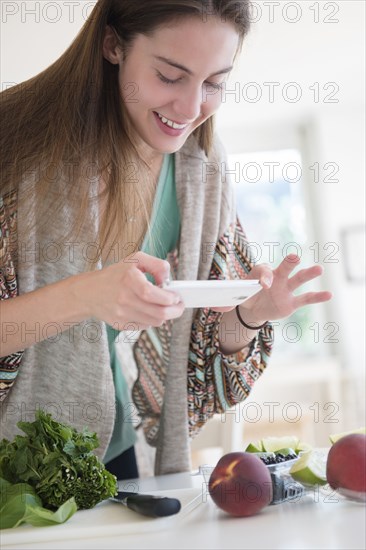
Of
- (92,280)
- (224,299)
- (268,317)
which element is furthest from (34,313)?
(268,317)

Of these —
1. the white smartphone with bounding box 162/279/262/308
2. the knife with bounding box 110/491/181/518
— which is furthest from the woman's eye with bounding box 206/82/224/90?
the knife with bounding box 110/491/181/518

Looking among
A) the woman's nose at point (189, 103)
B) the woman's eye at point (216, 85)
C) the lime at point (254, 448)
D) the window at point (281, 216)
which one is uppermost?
the window at point (281, 216)

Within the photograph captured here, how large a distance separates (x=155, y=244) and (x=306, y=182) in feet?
12.7

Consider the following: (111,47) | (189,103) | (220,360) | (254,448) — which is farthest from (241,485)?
(111,47)

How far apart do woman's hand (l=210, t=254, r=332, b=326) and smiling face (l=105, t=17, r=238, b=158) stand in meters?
0.31

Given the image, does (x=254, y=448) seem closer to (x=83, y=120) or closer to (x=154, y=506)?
(x=154, y=506)

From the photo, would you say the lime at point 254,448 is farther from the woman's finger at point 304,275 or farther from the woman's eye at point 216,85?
the woman's eye at point 216,85

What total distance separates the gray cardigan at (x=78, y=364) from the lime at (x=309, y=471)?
479 mm

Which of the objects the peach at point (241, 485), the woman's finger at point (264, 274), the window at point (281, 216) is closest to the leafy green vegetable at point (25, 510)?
the peach at point (241, 485)

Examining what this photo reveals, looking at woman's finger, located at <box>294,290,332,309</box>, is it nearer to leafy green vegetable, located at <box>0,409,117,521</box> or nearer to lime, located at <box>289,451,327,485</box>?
lime, located at <box>289,451,327,485</box>

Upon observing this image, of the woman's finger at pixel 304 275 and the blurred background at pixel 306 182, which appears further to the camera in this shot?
the blurred background at pixel 306 182

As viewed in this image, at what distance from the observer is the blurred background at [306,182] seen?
3867 millimetres

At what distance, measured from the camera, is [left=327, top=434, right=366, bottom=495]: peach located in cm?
85

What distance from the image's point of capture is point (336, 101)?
4.75m
